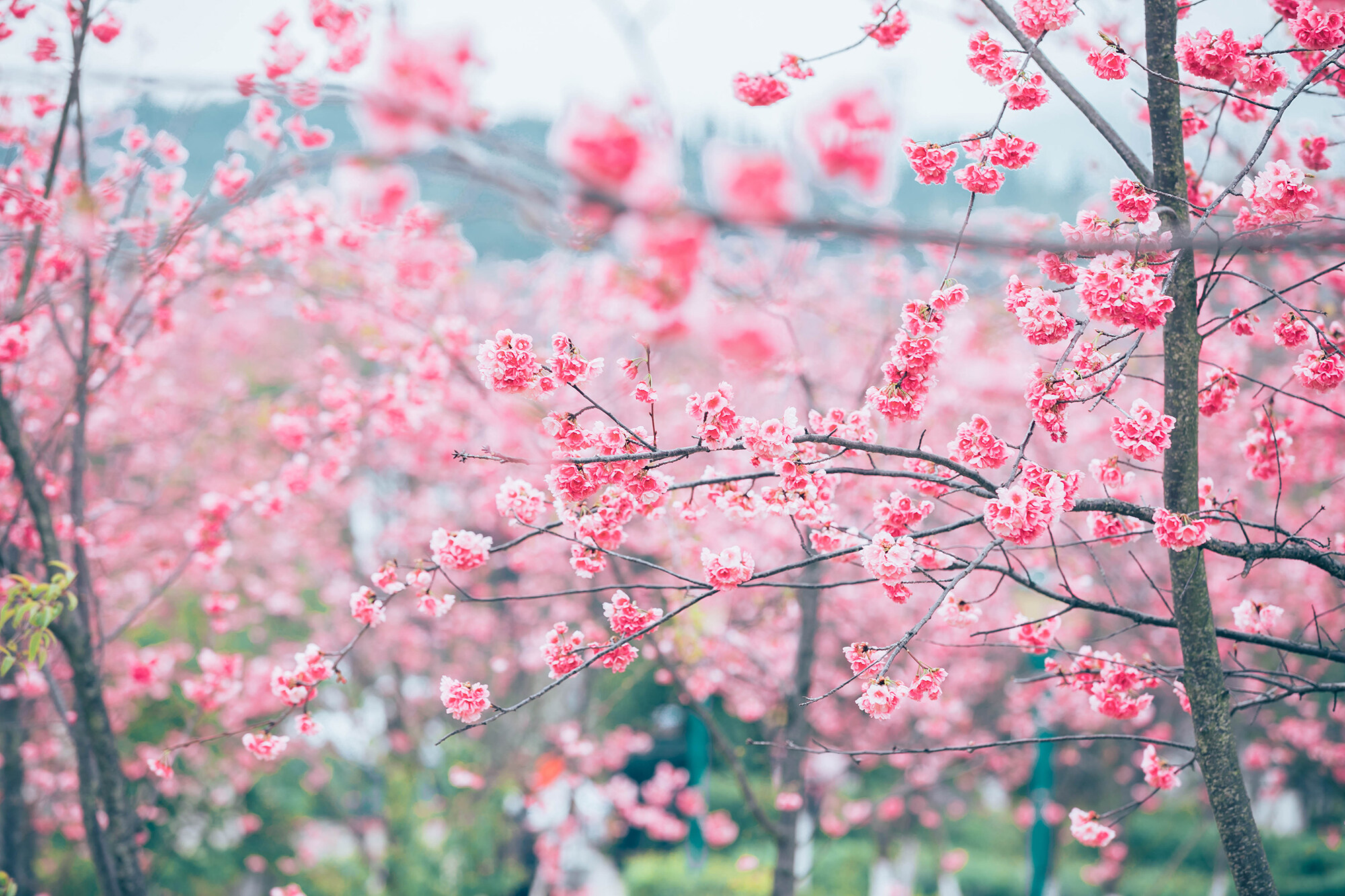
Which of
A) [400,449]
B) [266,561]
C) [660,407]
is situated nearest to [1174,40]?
[660,407]

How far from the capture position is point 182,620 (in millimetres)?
8445

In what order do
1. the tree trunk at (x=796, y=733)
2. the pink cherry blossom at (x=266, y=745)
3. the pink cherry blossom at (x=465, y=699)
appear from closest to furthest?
1. the pink cherry blossom at (x=465, y=699)
2. the pink cherry blossom at (x=266, y=745)
3. the tree trunk at (x=796, y=733)

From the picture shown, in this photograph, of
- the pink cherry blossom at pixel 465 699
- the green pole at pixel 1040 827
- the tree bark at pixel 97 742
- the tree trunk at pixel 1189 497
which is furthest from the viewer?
the green pole at pixel 1040 827

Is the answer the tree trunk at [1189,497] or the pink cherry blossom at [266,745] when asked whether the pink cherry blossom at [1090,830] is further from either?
the pink cherry blossom at [266,745]

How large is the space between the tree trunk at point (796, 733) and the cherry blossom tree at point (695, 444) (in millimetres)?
34

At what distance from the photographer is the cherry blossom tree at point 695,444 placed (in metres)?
2.28

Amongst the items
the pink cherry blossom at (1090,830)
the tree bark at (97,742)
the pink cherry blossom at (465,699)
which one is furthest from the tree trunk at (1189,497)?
the tree bark at (97,742)

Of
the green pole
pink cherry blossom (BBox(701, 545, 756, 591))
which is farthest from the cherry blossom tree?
the green pole

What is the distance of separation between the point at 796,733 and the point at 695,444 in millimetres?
2731

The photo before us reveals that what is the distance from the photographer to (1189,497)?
2.68 metres

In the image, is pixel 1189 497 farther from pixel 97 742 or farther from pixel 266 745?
pixel 97 742

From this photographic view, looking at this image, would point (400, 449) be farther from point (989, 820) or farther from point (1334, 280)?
point (989, 820)

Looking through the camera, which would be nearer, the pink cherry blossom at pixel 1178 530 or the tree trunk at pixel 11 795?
the pink cherry blossom at pixel 1178 530

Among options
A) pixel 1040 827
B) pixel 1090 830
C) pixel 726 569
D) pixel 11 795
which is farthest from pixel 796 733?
pixel 11 795
